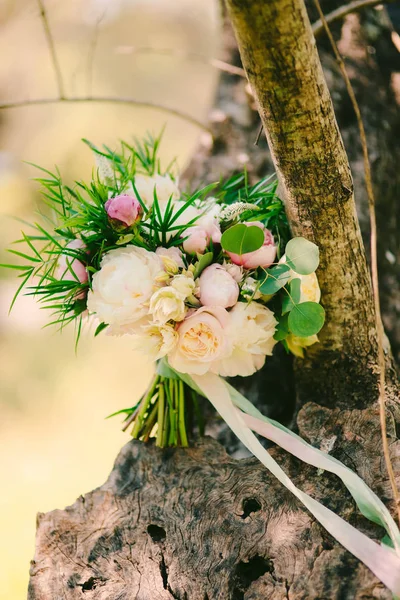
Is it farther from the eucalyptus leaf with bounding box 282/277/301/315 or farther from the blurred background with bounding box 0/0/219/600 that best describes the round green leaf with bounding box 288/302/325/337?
the blurred background with bounding box 0/0/219/600

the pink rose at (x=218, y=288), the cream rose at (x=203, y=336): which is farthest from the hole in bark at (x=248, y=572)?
the pink rose at (x=218, y=288)

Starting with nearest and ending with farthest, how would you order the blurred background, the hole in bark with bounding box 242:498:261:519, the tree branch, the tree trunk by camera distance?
the tree branch, the tree trunk, the hole in bark with bounding box 242:498:261:519, the blurred background

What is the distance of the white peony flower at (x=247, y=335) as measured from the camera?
1.03 m

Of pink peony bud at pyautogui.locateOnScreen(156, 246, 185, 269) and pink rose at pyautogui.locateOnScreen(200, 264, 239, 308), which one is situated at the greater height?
pink peony bud at pyautogui.locateOnScreen(156, 246, 185, 269)

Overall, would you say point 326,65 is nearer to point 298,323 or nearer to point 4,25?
point 298,323

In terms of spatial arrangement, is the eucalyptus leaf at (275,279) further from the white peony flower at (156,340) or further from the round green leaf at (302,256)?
the white peony flower at (156,340)

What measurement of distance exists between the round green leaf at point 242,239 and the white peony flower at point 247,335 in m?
0.11

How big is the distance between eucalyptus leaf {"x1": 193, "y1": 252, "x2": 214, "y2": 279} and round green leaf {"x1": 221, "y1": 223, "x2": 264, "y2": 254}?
0.04 metres

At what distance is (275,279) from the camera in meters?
1.03

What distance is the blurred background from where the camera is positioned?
88.0 inches

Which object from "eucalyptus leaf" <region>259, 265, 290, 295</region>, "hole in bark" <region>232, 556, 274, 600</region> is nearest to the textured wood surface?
"hole in bark" <region>232, 556, 274, 600</region>

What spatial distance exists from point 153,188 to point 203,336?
0.37 metres

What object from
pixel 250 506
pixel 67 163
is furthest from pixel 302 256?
pixel 67 163

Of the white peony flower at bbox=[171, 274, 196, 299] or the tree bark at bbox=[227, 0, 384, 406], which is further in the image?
the white peony flower at bbox=[171, 274, 196, 299]
